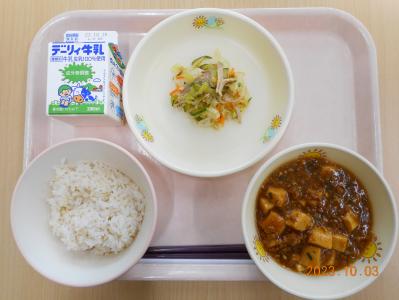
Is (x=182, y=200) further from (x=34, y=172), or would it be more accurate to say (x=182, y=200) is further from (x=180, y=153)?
(x=34, y=172)

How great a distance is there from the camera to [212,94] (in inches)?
51.2

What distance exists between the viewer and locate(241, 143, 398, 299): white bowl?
1021mm

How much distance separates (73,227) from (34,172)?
0.22 meters

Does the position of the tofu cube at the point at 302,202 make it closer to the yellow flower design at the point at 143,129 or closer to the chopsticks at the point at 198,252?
the chopsticks at the point at 198,252

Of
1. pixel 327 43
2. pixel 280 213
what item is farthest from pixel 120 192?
pixel 327 43

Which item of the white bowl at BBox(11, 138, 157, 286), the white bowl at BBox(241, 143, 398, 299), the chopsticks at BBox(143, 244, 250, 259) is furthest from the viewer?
the chopsticks at BBox(143, 244, 250, 259)

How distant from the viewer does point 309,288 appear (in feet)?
3.45

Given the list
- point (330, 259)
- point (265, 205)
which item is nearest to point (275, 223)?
point (265, 205)

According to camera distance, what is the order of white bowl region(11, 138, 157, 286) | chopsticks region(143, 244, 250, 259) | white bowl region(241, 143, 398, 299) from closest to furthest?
white bowl region(241, 143, 398, 299) → white bowl region(11, 138, 157, 286) → chopsticks region(143, 244, 250, 259)

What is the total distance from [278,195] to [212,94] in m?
0.43

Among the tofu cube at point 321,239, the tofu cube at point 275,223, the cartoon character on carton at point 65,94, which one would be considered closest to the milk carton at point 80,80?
the cartoon character on carton at point 65,94

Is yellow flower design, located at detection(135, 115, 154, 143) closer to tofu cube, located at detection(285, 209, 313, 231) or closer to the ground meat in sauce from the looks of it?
the ground meat in sauce

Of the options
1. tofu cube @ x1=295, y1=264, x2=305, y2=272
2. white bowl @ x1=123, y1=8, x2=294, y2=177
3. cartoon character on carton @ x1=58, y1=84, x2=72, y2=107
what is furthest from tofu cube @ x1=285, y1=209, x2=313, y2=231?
cartoon character on carton @ x1=58, y1=84, x2=72, y2=107
